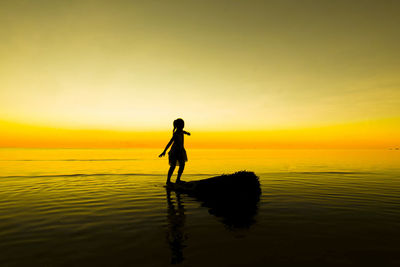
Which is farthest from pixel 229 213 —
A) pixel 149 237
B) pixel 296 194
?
pixel 296 194

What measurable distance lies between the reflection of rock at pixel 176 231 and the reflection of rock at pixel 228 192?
51.3 inches

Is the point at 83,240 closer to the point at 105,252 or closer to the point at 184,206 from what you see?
the point at 105,252

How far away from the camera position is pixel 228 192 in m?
11.9

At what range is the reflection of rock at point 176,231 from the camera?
16.1 ft

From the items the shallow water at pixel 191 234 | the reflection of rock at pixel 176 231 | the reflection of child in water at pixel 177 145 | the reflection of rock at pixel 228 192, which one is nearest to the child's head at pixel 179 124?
the reflection of child in water at pixel 177 145

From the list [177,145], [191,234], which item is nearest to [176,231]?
[191,234]


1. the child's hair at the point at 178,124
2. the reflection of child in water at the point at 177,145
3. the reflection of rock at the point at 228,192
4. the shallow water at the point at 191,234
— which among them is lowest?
the shallow water at the point at 191,234

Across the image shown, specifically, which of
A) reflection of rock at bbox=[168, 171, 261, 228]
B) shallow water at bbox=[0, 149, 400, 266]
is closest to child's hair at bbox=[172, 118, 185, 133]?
reflection of rock at bbox=[168, 171, 261, 228]

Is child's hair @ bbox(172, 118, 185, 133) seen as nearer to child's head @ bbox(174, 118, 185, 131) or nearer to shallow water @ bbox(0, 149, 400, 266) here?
child's head @ bbox(174, 118, 185, 131)

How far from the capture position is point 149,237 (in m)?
5.94

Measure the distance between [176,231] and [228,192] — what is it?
230 inches

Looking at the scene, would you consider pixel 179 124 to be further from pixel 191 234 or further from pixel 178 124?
pixel 191 234

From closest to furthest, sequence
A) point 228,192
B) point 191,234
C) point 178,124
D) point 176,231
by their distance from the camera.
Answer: point 191,234
point 176,231
point 228,192
point 178,124

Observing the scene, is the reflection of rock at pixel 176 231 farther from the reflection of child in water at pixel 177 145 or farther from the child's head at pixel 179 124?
the child's head at pixel 179 124
